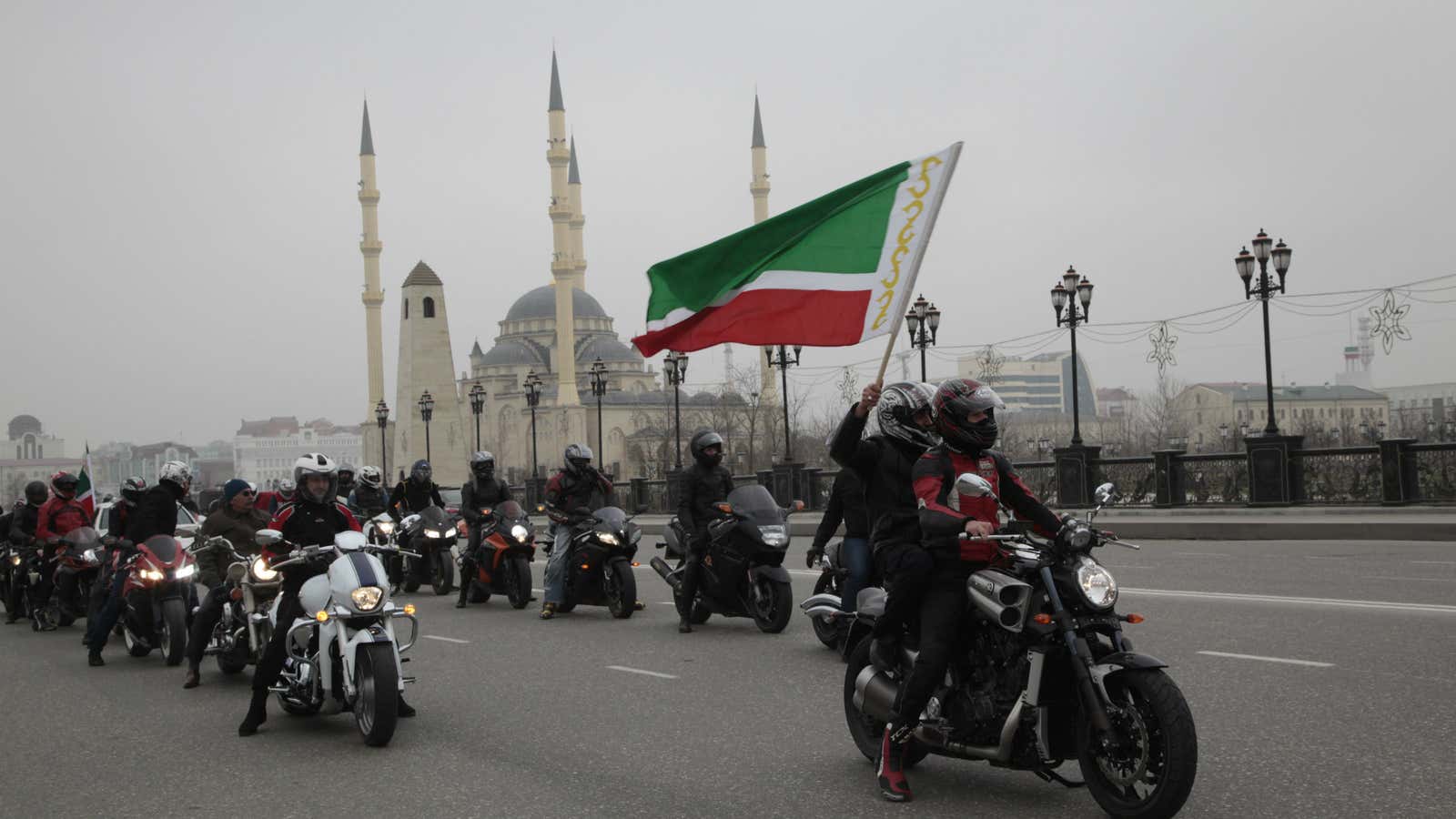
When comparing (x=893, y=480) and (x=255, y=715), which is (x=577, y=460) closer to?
(x=255, y=715)

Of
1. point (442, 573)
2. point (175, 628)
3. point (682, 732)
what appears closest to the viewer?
point (682, 732)

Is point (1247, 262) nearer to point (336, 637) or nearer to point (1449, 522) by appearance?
point (1449, 522)

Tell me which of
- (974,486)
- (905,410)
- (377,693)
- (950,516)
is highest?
(905,410)

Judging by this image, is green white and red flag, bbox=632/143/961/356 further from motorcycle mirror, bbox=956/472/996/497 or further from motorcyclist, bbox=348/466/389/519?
motorcyclist, bbox=348/466/389/519

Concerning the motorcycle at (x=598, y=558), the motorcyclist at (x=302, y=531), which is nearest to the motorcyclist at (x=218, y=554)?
the motorcyclist at (x=302, y=531)

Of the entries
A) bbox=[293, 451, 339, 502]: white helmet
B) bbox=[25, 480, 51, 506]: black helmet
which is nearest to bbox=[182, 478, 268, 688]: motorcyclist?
bbox=[293, 451, 339, 502]: white helmet

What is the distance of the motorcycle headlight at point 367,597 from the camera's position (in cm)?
789

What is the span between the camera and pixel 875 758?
6.48 m

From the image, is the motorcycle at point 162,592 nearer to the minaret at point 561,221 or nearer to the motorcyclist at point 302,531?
the motorcyclist at point 302,531

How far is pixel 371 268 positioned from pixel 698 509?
109 metres

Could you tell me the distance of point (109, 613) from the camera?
1194 cm

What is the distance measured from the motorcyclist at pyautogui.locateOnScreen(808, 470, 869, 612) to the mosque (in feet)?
150

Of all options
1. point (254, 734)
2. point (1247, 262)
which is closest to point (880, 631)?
point (254, 734)

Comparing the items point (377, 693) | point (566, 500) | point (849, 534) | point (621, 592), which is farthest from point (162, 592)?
point (849, 534)
